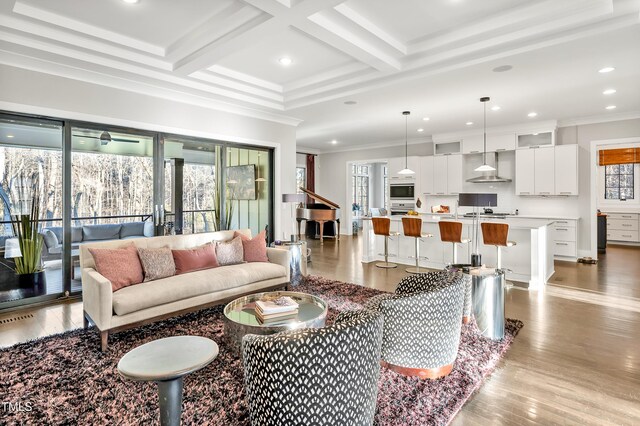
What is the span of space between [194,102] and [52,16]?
→ 7.02ft

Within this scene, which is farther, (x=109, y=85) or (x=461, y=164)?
(x=461, y=164)

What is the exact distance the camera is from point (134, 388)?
2.34 metres

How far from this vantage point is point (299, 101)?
5.97 metres

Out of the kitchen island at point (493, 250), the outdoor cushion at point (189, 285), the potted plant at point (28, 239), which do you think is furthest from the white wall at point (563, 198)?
the potted plant at point (28, 239)

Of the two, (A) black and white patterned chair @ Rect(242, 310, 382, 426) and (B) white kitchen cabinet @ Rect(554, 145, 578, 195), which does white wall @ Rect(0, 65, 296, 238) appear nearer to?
(A) black and white patterned chair @ Rect(242, 310, 382, 426)

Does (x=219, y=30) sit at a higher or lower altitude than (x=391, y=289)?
higher

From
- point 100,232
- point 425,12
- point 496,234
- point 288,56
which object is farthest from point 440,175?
point 100,232

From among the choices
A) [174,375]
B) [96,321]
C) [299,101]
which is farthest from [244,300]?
[299,101]

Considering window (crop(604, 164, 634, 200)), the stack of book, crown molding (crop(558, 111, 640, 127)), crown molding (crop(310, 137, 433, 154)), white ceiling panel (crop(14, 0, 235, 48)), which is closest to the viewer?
the stack of book

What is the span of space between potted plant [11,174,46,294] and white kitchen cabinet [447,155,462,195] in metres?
8.16

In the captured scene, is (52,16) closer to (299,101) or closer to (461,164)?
(299,101)

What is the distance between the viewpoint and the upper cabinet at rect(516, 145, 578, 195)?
7.13m

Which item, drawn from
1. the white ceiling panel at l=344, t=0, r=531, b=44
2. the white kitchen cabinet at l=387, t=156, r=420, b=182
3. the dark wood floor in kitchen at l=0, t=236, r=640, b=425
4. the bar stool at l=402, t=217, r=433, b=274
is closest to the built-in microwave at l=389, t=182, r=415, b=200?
the white kitchen cabinet at l=387, t=156, r=420, b=182

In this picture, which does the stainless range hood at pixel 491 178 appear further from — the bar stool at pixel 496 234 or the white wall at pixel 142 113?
the white wall at pixel 142 113
